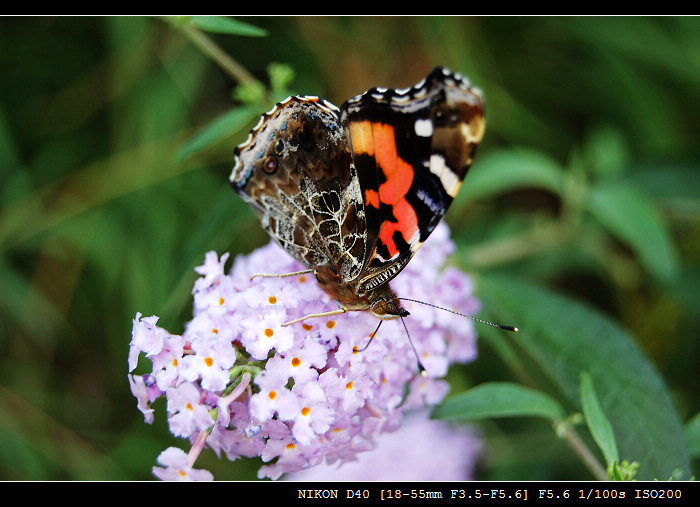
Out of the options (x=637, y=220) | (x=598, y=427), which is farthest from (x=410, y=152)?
(x=637, y=220)

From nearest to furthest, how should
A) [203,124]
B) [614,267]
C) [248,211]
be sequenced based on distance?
[248,211], [614,267], [203,124]

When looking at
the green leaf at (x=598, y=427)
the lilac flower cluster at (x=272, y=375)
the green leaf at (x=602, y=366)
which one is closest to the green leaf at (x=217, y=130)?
the lilac flower cluster at (x=272, y=375)

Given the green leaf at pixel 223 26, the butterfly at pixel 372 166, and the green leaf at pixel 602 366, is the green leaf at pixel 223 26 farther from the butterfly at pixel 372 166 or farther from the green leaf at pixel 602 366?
the green leaf at pixel 602 366

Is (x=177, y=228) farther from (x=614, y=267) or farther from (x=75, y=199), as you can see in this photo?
(x=614, y=267)

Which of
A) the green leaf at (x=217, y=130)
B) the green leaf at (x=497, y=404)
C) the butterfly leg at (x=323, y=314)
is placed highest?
the green leaf at (x=217, y=130)

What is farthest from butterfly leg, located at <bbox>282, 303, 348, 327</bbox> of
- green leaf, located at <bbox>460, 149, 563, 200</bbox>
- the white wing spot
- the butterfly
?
green leaf, located at <bbox>460, 149, 563, 200</bbox>

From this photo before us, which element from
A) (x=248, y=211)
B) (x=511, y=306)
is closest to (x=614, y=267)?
(x=511, y=306)
